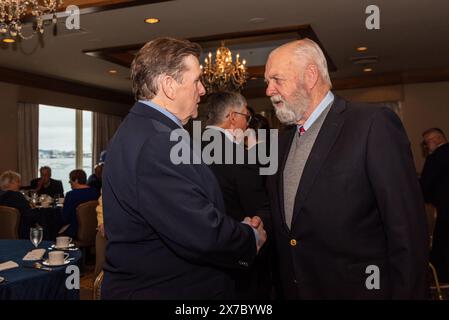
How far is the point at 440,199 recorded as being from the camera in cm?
453

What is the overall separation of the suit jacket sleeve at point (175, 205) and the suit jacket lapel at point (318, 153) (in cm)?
37

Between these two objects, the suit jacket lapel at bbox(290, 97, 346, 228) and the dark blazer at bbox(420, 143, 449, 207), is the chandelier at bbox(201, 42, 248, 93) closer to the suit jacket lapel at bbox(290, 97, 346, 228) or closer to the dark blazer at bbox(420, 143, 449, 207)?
the dark blazer at bbox(420, 143, 449, 207)

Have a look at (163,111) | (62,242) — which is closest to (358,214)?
(163,111)

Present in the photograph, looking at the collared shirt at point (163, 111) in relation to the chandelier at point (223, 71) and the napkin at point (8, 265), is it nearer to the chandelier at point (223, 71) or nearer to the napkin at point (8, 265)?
the napkin at point (8, 265)

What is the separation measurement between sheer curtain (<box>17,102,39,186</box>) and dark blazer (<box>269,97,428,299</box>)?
26.6 ft

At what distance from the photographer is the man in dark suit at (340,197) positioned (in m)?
1.46

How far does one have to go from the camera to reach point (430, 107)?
349 inches

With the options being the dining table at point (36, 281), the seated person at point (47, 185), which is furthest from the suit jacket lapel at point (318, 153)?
the seated person at point (47, 185)

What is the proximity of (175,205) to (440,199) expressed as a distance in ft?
13.1

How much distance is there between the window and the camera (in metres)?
9.44

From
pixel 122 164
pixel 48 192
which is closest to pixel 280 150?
pixel 122 164

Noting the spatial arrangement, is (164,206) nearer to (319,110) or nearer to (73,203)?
(319,110)

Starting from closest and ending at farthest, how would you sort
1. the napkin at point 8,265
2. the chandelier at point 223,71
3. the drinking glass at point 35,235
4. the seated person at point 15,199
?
the napkin at point 8,265, the drinking glass at point 35,235, the seated person at point 15,199, the chandelier at point 223,71
